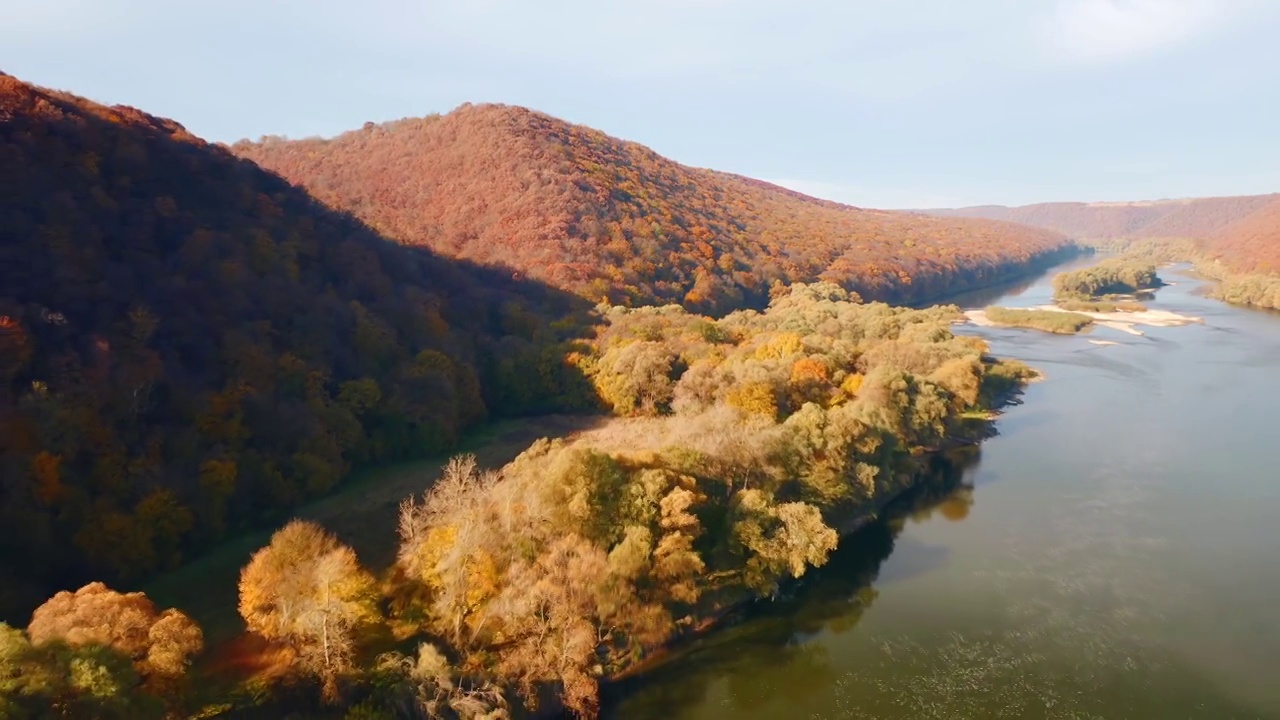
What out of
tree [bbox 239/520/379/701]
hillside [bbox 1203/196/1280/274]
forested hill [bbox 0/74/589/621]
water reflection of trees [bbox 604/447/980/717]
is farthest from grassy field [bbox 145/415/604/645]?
hillside [bbox 1203/196/1280/274]

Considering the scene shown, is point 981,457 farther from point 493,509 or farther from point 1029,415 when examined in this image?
point 493,509

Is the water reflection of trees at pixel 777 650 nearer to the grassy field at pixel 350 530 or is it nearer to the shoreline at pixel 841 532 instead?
the shoreline at pixel 841 532

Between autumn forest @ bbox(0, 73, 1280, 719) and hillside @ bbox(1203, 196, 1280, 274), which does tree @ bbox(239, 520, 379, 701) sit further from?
hillside @ bbox(1203, 196, 1280, 274)

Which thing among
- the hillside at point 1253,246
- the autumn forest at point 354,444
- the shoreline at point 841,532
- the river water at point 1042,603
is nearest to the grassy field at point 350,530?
the autumn forest at point 354,444

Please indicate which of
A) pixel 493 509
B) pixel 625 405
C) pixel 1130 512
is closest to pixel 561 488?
pixel 493 509

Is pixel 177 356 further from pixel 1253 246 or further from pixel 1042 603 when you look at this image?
pixel 1253 246

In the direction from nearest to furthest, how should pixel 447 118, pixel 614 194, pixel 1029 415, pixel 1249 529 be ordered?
pixel 1249 529, pixel 1029 415, pixel 614 194, pixel 447 118
